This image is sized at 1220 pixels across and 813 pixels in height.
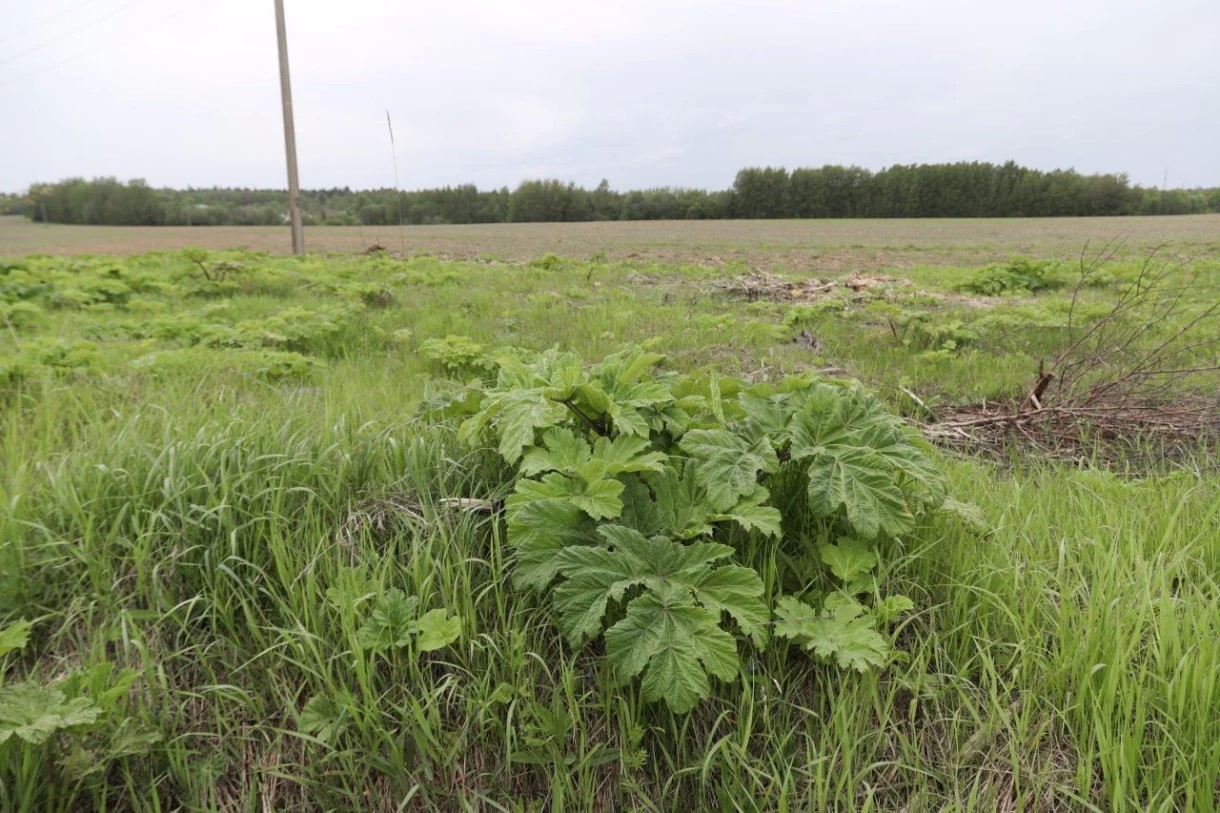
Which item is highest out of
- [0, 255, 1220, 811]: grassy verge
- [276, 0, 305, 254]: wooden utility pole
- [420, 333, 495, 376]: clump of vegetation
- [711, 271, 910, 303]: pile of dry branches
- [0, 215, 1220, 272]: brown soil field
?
[276, 0, 305, 254]: wooden utility pole

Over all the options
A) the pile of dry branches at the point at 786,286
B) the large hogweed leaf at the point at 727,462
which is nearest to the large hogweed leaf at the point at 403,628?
the large hogweed leaf at the point at 727,462

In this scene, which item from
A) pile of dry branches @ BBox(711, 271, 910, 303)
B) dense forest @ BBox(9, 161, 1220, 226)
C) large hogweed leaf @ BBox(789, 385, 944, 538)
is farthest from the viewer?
dense forest @ BBox(9, 161, 1220, 226)

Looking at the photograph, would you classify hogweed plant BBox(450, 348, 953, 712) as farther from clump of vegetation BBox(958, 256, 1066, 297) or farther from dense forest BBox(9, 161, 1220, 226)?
dense forest BBox(9, 161, 1220, 226)

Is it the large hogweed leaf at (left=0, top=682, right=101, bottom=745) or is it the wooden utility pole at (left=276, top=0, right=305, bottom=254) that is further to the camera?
the wooden utility pole at (left=276, top=0, right=305, bottom=254)

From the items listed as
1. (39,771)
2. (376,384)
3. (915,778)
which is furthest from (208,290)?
(915,778)

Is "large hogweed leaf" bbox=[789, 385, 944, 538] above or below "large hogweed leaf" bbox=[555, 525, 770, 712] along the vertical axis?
above

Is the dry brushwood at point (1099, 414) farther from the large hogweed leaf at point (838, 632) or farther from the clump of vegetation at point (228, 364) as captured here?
the clump of vegetation at point (228, 364)

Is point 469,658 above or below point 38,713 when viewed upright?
below

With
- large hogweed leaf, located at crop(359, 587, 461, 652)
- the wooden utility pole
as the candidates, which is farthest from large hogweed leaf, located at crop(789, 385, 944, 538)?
the wooden utility pole

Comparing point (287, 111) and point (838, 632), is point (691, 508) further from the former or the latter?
point (287, 111)

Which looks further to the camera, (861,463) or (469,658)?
(861,463)

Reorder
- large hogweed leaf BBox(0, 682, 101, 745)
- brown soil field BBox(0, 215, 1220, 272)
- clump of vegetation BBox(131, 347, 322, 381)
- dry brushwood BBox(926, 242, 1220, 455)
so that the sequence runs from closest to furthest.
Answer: large hogweed leaf BBox(0, 682, 101, 745) < clump of vegetation BBox(131, 347, 322, 381) < dry brushwood BBox(926, 242, 1220, 455) < brown soil field BBox(0, 215, 1220, 272)

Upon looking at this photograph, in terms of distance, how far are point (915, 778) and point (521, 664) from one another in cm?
105

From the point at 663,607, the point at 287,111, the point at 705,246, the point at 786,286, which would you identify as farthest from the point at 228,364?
the point at 705,246
